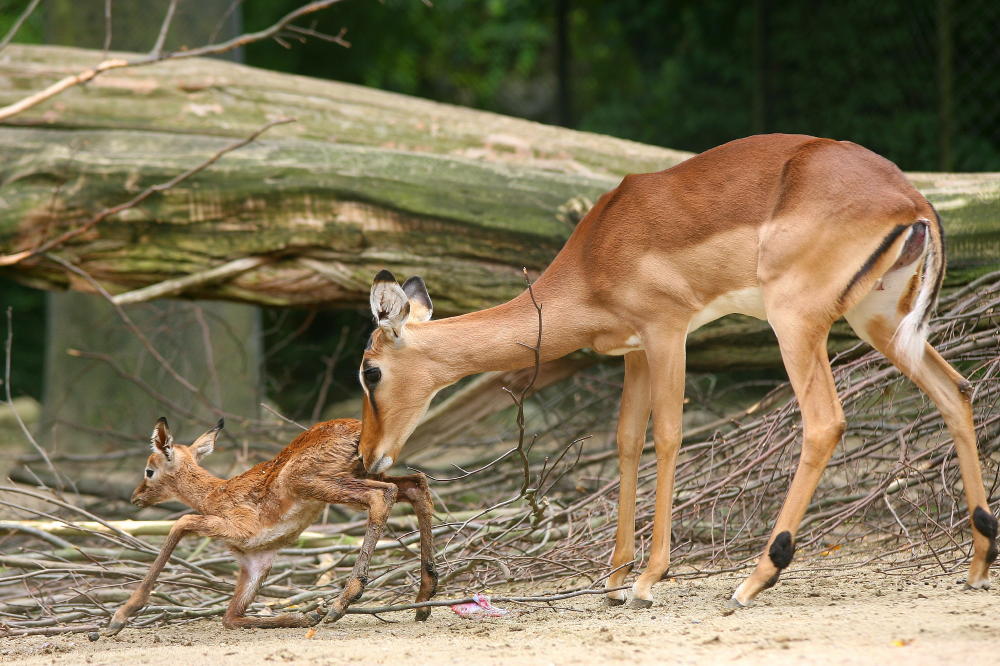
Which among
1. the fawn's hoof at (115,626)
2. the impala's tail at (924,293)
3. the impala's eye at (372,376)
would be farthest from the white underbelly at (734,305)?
the fawn's hoof at (115,626)

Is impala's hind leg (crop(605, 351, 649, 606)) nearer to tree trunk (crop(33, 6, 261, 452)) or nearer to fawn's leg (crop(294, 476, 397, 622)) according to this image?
fawn's leg (crop(294, 476, 397, 622))

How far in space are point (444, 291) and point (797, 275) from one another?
2438mm

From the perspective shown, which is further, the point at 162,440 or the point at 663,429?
the point at 162,440

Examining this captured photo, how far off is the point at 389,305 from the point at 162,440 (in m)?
1.05

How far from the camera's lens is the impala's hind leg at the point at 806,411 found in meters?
3.90

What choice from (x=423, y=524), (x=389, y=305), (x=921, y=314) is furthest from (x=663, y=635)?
(x=389, y=305)

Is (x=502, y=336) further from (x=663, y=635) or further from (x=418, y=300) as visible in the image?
(x=663, y=635)

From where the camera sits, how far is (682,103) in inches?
396

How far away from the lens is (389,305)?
416 centimetres

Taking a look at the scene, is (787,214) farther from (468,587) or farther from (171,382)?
(171,382)

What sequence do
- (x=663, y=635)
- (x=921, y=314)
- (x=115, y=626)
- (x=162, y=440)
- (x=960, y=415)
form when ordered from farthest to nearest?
(x=162, y=440)
(x=960, y=415)
(x=115, y=626)
(x=921, y=314)
(x=663, y=635)

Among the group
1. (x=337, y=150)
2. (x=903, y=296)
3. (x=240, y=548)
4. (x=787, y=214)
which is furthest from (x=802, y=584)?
(x=337, y=150)

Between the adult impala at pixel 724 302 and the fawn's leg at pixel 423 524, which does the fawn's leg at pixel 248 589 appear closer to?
the fawn's leg at pixel 423 524

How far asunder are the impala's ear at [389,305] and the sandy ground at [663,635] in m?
1.06
